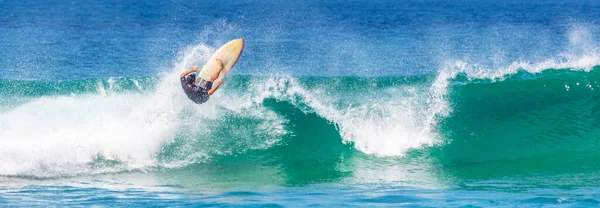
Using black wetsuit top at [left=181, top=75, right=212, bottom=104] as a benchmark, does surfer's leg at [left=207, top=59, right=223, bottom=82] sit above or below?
above

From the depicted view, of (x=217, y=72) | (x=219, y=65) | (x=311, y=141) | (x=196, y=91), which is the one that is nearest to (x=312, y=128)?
(x=311, y=141)

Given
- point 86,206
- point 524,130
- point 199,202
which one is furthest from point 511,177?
point 86,206

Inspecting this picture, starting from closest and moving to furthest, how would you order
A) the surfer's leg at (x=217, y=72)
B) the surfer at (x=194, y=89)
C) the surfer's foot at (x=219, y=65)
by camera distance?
the surfer at (x=194, y=89) → the surfer's leg at (x=217, y=72) → the surfer's foot at (x=219, y=65)

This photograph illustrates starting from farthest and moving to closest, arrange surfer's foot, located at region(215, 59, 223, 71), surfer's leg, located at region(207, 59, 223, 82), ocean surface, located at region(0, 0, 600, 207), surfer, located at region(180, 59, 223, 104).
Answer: surfer's foot, located at region(215, 59, 223, 71), surfer's leg, located at region(207, 59, 223, 82), surfer, located at region(180, 59, 223, 104), ocean surface, located at region(0, 0, 600, 207)

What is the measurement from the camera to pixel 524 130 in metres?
13.9

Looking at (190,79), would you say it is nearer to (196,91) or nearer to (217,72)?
(196,91)

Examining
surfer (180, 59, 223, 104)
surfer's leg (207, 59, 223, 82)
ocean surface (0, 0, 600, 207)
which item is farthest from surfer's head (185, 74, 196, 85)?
ocean surface (0, 0, 600, 207)

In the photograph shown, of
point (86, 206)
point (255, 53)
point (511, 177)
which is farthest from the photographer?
point (255, 53)

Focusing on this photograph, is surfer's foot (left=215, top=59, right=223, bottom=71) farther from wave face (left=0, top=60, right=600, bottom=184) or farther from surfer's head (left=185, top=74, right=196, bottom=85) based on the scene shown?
wave face (left=0, top=60, right=600, bottom=184)

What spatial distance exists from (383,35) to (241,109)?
21.3 m

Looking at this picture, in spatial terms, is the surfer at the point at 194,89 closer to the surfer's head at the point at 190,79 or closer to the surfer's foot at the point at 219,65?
the surfer's head at the point at 190,79

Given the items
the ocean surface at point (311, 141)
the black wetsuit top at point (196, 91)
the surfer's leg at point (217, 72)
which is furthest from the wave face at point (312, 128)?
the surfer's leg at point (217, 72)

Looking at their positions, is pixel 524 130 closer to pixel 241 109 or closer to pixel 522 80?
pixel 522 80

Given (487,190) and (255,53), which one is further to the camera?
(255,53)
